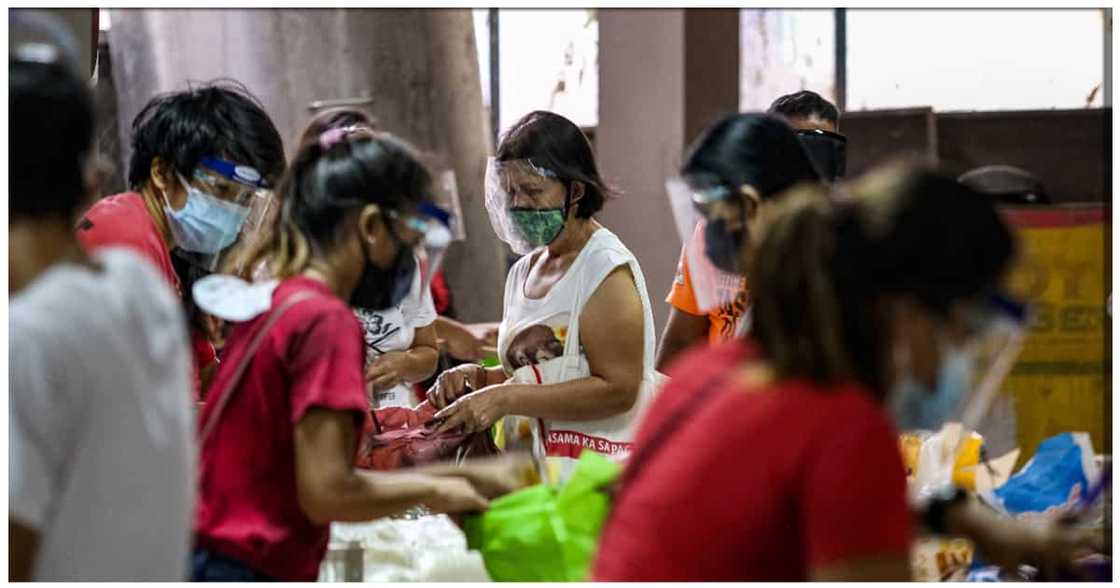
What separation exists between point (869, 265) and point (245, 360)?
3.31 ft

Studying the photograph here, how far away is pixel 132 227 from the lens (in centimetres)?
317

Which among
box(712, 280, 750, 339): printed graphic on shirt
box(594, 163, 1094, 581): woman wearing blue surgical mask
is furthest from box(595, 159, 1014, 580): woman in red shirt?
box(712, 280, 750, 339): printed graphic on shirt

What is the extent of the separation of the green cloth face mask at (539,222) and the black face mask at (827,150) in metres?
0.59

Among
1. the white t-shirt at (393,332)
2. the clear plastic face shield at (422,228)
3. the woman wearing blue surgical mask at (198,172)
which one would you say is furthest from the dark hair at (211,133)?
the white t-shirt at (393,332)

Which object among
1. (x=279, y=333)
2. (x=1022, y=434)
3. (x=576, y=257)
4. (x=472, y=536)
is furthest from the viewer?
(x=1022, y=434)

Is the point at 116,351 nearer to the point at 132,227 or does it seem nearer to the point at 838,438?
the point at 838,438

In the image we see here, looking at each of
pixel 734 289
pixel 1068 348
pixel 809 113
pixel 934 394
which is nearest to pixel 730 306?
pixel 734 289

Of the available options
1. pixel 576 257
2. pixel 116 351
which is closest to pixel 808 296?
pixel 116 351

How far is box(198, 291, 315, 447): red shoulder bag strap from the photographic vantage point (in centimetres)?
243

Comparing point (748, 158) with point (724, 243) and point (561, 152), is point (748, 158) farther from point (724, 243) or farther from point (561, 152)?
point (561, 152)

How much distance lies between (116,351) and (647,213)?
4318mm

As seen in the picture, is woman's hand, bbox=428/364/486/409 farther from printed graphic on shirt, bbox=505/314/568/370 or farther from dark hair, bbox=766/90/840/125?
dark hair, bbox=766/90/840/125

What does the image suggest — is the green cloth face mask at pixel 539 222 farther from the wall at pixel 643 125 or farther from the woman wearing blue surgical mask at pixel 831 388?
the wall at pixel 643 125

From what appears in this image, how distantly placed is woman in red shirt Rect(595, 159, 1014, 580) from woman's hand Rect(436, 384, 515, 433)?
1.77m
